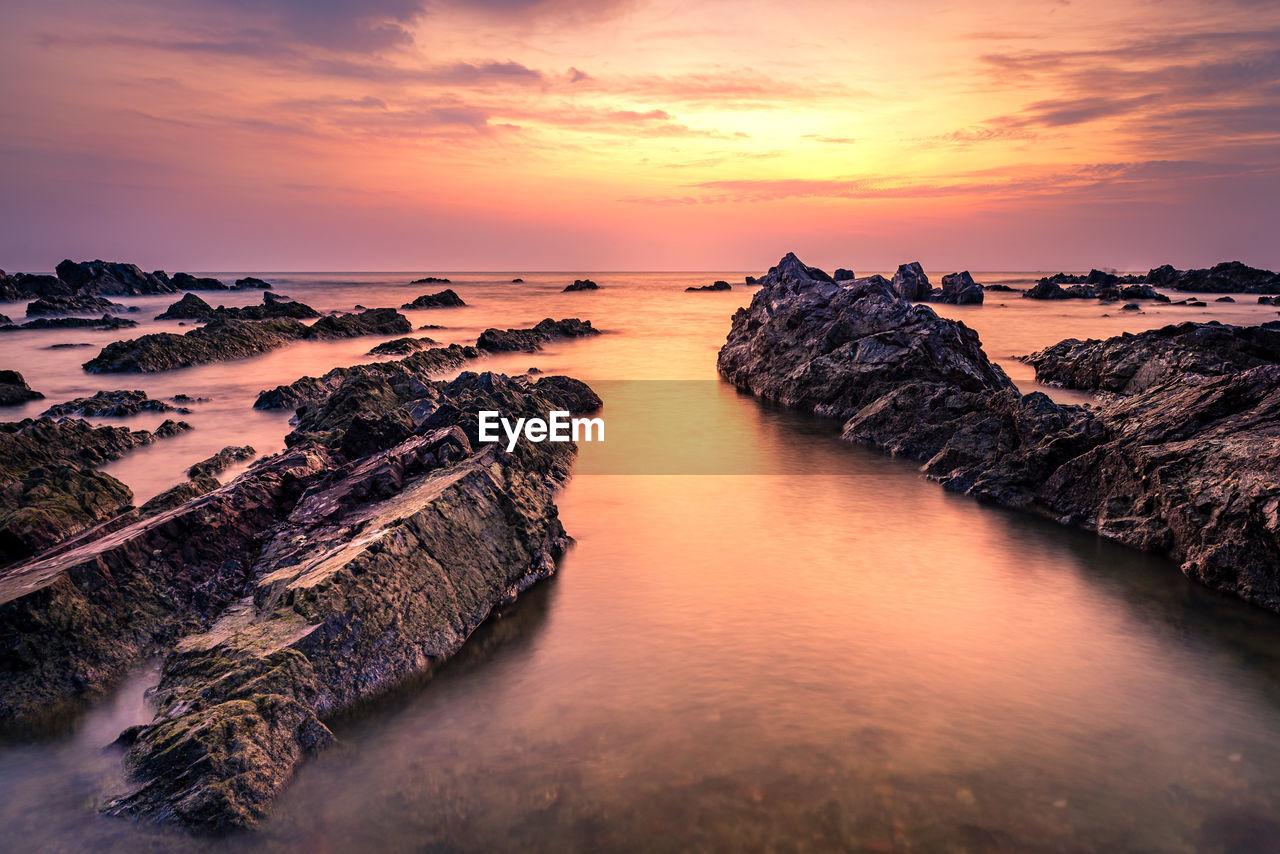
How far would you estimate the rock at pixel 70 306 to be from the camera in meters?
55.3

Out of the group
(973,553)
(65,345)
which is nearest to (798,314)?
(973,553)

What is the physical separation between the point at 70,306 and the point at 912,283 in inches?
2863

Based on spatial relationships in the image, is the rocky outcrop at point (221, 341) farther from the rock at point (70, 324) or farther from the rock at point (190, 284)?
the rock at point (190, 284)

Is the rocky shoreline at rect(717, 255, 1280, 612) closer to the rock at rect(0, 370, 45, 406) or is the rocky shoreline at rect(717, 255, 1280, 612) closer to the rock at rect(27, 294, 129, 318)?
the rock at rect(0, 370, 45, 406)

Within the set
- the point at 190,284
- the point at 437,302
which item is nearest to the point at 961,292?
the point at 437,302

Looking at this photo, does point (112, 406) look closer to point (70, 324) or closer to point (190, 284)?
point (70, 324)

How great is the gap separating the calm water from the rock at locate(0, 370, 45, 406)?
11.9 m

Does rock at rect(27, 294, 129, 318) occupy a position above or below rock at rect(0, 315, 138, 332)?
above

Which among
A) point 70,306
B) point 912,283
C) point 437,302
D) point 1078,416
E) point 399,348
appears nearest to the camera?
point 1078,416

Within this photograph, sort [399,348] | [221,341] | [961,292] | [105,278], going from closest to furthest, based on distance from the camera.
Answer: [221,341], [399,348], [961,292], [105,278]

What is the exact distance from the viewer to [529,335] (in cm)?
3956

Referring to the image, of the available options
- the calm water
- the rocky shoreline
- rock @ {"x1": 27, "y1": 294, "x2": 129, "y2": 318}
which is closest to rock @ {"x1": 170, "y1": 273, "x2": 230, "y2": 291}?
rock @ {"x1": 27, "y1": 294, "x2": 129, "y2": 318}

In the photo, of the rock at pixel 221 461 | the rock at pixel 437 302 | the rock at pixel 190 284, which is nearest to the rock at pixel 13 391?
the rock at pixel 221 461

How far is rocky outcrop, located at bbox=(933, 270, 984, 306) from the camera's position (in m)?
74.6
